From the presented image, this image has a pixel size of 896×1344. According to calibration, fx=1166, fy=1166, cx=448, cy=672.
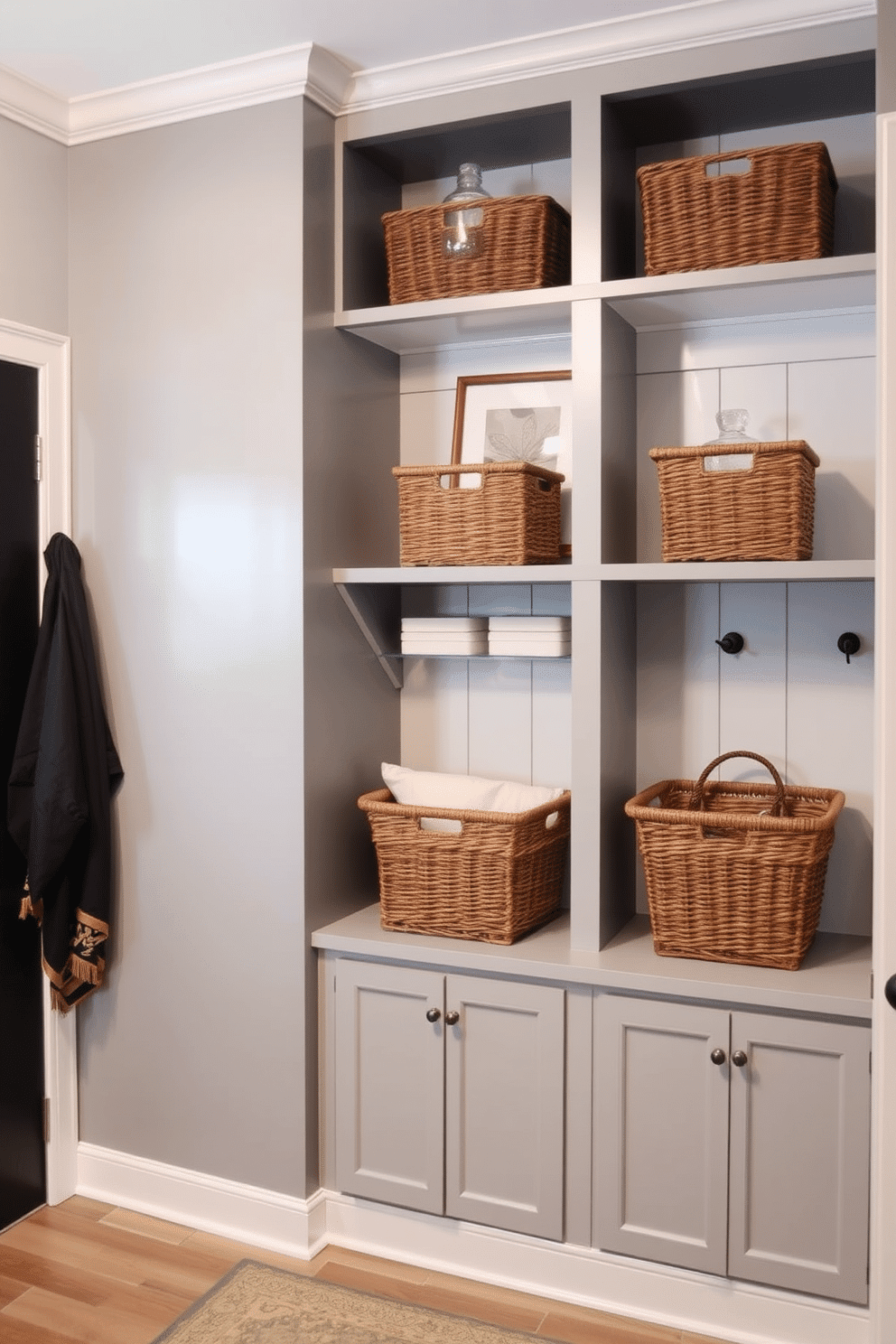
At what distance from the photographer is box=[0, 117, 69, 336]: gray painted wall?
267 centimetres

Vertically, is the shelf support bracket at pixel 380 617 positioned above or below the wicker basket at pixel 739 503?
below

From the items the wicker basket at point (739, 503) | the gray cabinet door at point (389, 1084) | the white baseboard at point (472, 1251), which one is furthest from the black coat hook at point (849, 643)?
the white baseboard at point (472, 1251)

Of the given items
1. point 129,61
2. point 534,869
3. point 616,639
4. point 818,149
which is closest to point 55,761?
point 534,869

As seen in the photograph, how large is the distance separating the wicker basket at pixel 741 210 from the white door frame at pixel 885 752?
17.3 inches

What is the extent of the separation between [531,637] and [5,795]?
128 centimetres

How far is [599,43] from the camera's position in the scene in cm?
244

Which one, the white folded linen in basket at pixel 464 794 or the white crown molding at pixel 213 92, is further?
the white folded linen in basket at pixel 464 794

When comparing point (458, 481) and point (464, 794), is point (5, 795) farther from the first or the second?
→ point (458, 481)

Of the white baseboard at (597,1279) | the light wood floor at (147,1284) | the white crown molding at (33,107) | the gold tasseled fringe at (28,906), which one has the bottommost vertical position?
the light wood floor at (147,1284)

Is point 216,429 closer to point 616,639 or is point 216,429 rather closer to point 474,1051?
point 616,639

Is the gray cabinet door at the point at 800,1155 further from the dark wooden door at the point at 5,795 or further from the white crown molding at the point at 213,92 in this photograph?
the white crown molding at the point at 213,92

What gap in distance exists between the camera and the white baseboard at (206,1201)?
2635 mm

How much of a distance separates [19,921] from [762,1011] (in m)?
1.70

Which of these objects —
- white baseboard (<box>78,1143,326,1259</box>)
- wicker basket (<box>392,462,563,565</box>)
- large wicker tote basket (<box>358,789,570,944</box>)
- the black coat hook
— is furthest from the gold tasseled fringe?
the black coat hook
